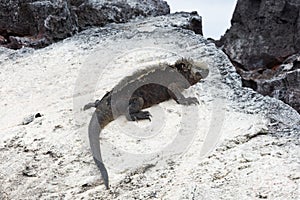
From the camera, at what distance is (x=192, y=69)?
125 inches

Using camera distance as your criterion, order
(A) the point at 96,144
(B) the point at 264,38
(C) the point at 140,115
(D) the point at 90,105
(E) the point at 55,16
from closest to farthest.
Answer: (A) the point at 96,144
(C) the point at 140,115
(D) the point at 90,105
(E) the point at 55,16
(B) the point at 264,38

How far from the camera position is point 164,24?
4391mm

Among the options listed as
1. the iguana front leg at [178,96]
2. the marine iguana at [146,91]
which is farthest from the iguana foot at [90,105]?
the iguana front leg at [178,96]

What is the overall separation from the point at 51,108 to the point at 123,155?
0.81m

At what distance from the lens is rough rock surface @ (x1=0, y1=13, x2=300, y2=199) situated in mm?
2180

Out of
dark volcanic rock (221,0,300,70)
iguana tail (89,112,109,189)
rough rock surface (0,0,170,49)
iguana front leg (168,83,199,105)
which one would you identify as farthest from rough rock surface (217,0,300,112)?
iguana tail (89,112,109,189)

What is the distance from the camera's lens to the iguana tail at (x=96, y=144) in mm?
2328

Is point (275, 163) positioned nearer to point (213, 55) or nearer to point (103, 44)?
point (213, 55)

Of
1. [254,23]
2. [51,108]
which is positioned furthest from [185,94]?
[254,23]

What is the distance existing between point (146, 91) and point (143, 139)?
1.73 ft

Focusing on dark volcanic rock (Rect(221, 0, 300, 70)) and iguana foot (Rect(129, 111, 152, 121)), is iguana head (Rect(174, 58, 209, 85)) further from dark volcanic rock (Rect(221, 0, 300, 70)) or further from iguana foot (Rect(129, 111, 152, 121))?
dark volcanic rock (Rect(221, 0, 300, 70))

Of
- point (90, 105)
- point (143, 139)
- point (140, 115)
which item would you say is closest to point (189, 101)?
point (140, 115)

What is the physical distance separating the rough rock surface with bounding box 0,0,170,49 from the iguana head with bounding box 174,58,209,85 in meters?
1.64

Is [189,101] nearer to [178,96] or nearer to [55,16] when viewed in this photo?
[178,96]
